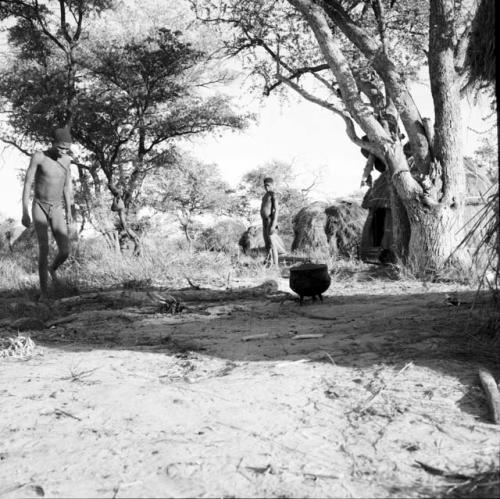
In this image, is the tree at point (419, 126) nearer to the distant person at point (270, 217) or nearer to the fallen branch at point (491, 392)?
the distant person at point (270, 217)

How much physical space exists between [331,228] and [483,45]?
1356cm

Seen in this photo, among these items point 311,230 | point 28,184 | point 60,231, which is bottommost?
point 311,230

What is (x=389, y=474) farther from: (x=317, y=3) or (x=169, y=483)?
(x=317, y=3)

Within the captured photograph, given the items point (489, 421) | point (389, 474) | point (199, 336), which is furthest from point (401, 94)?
point (389, 474)

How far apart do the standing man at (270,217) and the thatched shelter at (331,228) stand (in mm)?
5773

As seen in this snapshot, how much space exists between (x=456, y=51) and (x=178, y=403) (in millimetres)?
8645

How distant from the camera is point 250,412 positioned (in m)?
3.01

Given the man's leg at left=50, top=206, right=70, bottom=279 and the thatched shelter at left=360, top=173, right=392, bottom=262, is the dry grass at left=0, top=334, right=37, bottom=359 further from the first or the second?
the thatched shelter at left=360, top=173, right=392, bottom=262

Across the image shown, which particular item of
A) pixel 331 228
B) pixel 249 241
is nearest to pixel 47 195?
pixel 331 228

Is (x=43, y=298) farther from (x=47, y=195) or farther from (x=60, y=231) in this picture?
(x=47, y=195)

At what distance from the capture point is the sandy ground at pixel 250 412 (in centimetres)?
235

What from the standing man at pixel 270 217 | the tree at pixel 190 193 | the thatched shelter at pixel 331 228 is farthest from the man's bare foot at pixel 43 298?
the tree at pixel 190 193

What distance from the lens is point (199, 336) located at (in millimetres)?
5066

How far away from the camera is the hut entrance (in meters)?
14.6
